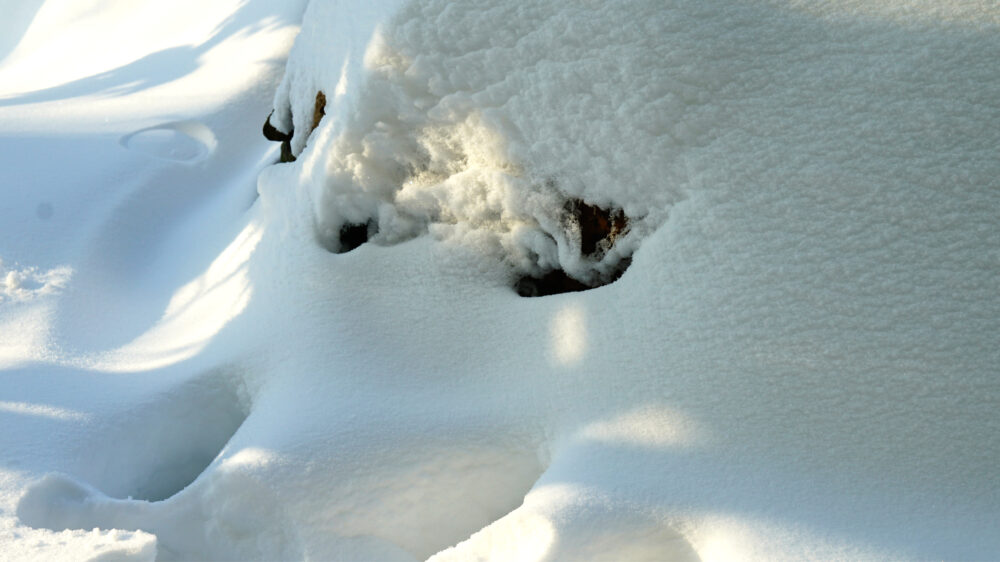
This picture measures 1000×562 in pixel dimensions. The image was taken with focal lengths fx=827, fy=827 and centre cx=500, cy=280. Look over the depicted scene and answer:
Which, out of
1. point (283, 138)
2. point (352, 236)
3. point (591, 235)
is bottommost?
point (283, 138)

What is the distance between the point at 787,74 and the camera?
66.5 inches

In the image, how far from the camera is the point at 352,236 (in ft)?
7.41

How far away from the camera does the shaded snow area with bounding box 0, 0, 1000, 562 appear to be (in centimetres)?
150

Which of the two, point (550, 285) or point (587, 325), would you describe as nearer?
point (587, 325)

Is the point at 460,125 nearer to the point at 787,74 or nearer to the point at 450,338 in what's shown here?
the point at 450,338

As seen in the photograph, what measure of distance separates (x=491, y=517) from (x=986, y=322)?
3.36ft

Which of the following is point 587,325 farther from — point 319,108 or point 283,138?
point 283,138

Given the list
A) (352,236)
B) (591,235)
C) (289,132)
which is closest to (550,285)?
(591,235)

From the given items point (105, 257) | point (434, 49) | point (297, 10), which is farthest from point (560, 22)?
point (297, 10)

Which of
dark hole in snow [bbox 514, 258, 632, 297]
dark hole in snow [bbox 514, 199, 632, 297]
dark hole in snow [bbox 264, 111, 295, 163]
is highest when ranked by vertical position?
dark hole in snow [bbox 514, 199, 632, 297]

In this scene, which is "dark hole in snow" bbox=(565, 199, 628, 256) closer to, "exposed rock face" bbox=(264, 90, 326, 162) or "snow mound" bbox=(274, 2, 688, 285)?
"snow mound" bbox=(274, 2, 688, 285)

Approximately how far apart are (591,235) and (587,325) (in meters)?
0.24

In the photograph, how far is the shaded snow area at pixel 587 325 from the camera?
1.50 metres

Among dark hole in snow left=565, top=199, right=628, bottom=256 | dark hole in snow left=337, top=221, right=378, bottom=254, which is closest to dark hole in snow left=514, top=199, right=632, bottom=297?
dark hole in snow left=565, top=199, right=628, bottom=256
